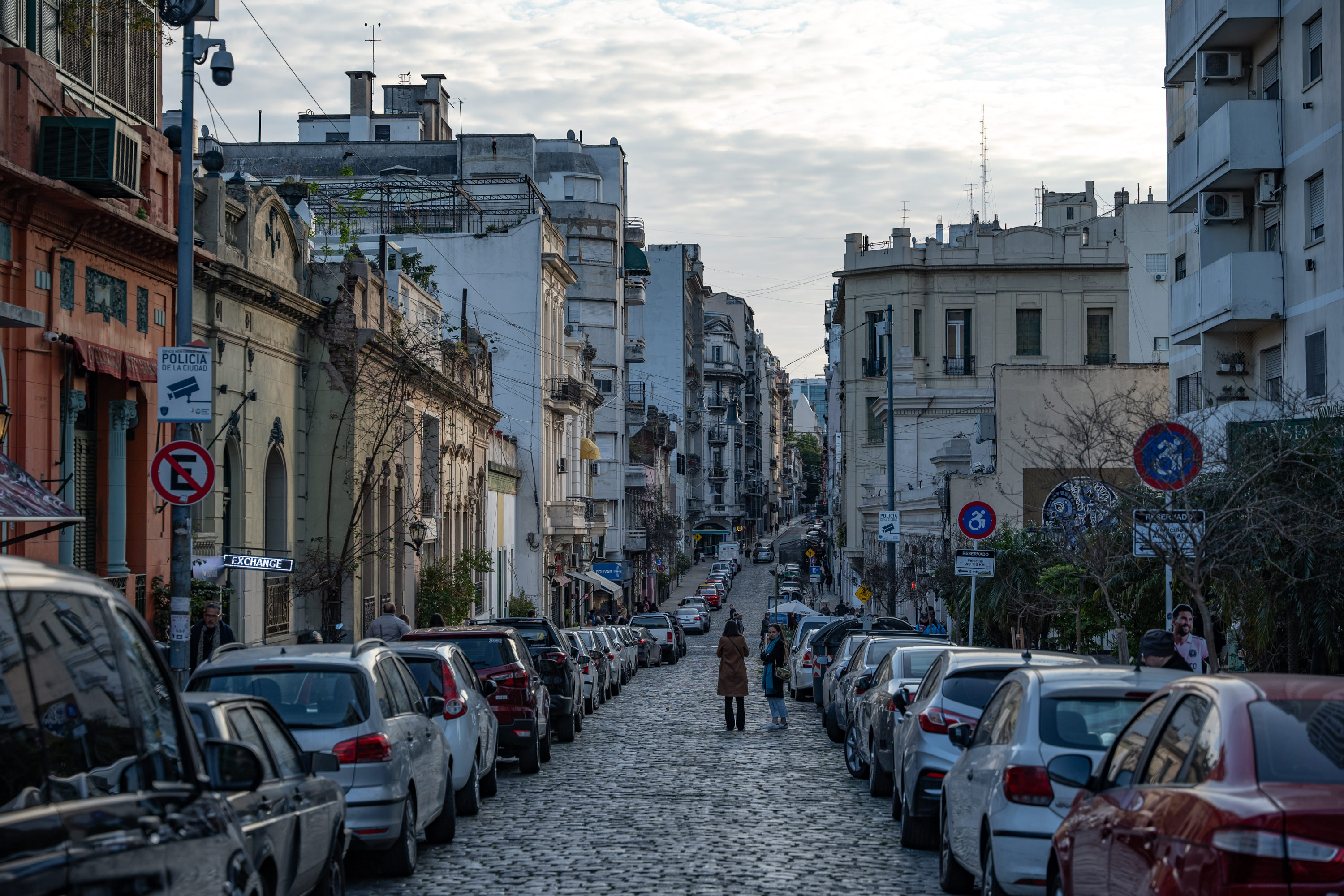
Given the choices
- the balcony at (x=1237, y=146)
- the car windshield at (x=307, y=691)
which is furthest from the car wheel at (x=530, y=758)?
the balcony at (x=1237, y=146)

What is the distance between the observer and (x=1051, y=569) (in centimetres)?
2572

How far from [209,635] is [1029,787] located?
1231 centimetres

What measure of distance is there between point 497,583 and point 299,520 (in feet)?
75.0

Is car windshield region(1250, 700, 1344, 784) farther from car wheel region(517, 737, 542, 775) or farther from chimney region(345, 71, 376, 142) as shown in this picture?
chimney region(345, 71, 376, 142)

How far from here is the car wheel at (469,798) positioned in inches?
563

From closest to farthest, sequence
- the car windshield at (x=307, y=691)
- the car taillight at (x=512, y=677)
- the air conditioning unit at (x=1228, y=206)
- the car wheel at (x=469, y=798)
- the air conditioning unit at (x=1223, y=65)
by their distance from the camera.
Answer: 1. the car windshield at (x=307, y=691)
2. the car wheel at (x=469, y=798)
3. the car taillight at (x=512, y=677)
4. the air conditioning unit at (x=1223, y=65)
5. the air conditioning unit at (x=1228, y=206)

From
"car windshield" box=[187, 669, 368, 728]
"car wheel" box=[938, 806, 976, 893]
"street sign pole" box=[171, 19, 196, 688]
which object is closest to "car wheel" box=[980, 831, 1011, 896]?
"car wheel" box=[938, 806, 976, 893]

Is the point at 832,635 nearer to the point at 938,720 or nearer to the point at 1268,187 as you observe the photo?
the point at 1268,187

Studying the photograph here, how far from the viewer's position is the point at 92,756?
15.9 ft

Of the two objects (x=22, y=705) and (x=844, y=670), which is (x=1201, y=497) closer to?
(x=844, y=670)

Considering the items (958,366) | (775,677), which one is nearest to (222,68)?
(775,677)

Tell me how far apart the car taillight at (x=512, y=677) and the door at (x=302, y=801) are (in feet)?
29.4

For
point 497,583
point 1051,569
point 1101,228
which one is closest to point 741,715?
point 1051,569

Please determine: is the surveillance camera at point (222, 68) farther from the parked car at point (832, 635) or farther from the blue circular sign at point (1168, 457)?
the parked car at point (832, 635)
